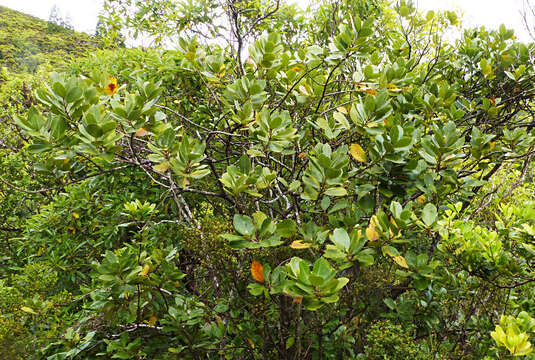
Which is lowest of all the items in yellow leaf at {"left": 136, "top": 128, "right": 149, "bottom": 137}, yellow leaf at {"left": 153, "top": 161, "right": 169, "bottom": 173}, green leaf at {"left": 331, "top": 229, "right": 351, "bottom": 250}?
green leaf at {"left": 331, "top": 229, "right": 351, "bottom": 250}

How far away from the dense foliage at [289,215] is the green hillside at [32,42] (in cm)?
3543

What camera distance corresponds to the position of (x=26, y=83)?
6984 millimetres

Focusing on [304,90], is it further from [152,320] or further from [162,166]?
[152,320]

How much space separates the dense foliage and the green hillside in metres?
35.4

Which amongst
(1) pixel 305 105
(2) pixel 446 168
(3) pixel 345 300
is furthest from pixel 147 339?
(2) pixel 446 168

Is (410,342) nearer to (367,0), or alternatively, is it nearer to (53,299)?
(53,299)

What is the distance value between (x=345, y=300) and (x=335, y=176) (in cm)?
106

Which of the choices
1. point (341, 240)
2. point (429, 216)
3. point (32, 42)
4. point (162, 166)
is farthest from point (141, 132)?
point (32, 42)

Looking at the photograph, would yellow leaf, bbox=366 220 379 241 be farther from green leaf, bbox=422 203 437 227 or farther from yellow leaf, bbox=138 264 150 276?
yellow leaf, bbox=138 264 150 276

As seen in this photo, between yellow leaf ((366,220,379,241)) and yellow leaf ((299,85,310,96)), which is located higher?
yellow leaf ((299,85,310,96))

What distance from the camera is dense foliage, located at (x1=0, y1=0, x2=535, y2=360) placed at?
1.54m

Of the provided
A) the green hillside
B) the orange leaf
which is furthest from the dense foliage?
the green hillside

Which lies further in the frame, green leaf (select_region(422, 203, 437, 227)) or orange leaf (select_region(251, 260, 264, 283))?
green leaf (select_region(422, 203, 437, 227))

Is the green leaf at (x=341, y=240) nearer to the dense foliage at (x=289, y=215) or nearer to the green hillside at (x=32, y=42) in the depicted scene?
the dense foliage at (x=289, y=215)
